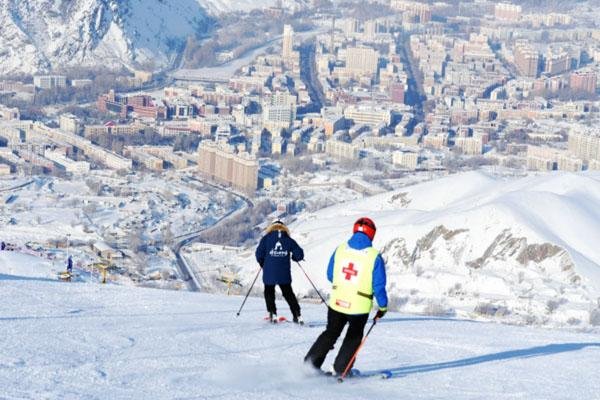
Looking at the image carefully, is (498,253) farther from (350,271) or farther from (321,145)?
(321,145)

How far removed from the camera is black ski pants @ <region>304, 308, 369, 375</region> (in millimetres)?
4648

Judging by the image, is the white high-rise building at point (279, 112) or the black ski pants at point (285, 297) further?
the white high-rise building at point (279, 112)

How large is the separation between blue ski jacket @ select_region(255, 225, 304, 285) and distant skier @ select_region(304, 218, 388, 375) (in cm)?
105

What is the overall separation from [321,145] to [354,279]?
1156 inches

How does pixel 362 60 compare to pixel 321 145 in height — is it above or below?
above

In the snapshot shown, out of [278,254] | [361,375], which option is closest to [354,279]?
[361,375]

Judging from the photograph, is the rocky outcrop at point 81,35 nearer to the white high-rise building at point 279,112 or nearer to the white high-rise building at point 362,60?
the white high-rise building at point 362,60

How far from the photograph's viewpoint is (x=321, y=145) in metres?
33.9

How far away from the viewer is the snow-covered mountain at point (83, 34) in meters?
46.6

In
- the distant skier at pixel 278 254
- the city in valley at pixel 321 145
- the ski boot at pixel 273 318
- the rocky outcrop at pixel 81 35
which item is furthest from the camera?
the rocky outcrop at pixel 81 35

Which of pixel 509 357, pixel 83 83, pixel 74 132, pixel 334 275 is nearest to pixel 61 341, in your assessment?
pixel 334 275

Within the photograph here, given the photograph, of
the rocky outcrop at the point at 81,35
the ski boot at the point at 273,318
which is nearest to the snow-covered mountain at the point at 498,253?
the ski boot at the point at 273,318

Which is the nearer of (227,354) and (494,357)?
(227,354)

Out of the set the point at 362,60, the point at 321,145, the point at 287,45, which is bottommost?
the point at 321,145
